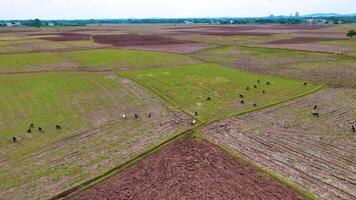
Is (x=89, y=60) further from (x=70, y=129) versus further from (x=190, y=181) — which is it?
(x=190, y=181)

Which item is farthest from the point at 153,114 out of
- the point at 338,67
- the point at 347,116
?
the point at 338,67

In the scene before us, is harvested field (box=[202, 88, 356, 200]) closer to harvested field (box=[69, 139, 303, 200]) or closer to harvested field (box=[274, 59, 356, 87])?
harvested field (box=[69, 139, 303, 200])

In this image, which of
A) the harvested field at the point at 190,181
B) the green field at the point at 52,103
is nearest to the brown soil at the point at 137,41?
the green field at the point at 52,103

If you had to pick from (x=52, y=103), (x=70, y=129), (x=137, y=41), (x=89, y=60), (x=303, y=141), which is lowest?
(x=303, y=141)

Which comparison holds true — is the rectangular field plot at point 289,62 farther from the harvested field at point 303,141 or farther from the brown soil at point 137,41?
the brown soil at point 137,41

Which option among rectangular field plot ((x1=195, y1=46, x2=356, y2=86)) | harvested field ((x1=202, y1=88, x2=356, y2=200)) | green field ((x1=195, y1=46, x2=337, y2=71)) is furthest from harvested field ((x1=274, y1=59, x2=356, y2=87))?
harvested field ((x1=202, y1=88, x2=356, y2=200))

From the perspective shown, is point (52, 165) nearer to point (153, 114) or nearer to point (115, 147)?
point (115, 147)

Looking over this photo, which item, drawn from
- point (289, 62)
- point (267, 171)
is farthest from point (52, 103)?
point (289, 62)
